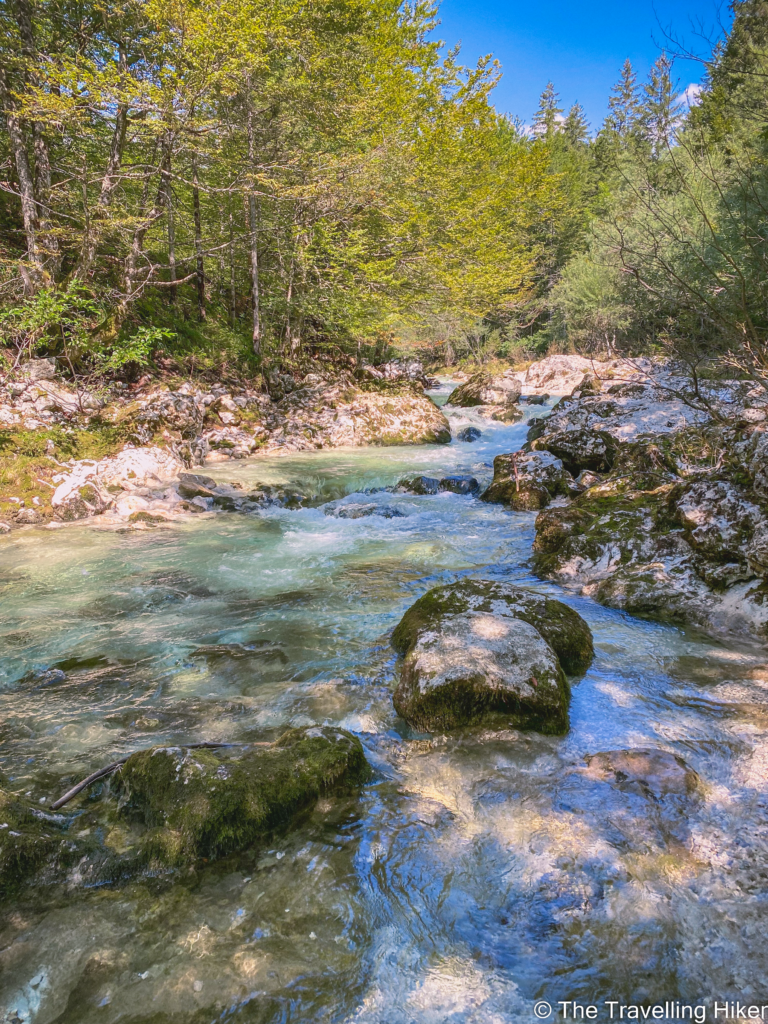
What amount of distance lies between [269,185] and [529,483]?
918 centimetres

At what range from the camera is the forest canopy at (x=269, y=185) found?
8.31 meters

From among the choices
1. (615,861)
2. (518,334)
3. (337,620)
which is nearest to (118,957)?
(615,861)

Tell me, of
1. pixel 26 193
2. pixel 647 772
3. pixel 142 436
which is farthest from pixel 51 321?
pixel 647 772

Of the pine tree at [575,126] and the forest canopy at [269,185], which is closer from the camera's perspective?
the forest canopy at [269,185]

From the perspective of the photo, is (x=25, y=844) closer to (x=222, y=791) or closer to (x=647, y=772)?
(x=222, y=791)

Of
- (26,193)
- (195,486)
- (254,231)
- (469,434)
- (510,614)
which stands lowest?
(510,614)

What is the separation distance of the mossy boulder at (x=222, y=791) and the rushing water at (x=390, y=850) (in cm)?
10

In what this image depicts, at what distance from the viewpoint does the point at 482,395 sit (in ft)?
65.2

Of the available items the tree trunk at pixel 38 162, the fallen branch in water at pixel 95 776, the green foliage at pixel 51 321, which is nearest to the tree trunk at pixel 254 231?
the tree trunk at pixel 38 162

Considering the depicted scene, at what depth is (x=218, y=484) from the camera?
9.65 metres

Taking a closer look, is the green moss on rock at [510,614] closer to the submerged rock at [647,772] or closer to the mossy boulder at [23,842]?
the submerged rock at [647,772]

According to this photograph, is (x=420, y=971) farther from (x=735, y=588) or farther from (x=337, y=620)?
(x=735, y=588)

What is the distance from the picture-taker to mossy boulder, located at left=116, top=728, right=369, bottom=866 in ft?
7.39

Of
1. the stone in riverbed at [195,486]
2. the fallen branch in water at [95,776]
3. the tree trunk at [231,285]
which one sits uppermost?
the tree trunk at [231,285]
